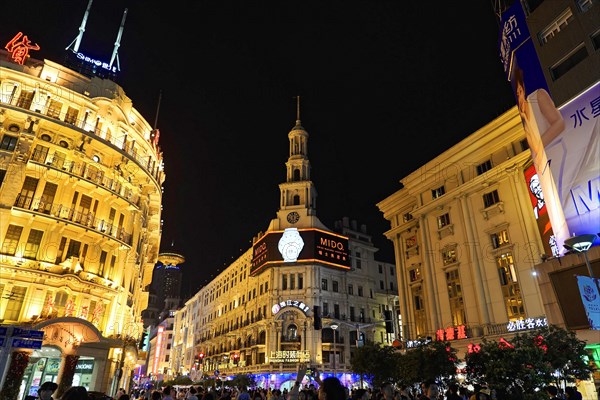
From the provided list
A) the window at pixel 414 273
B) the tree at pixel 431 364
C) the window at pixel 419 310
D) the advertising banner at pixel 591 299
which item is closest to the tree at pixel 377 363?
the tree at pixel 431 364

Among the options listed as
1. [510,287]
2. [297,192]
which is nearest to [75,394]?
[510,287]

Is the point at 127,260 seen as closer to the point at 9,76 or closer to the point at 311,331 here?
the point at 9,76

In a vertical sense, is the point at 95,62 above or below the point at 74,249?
above

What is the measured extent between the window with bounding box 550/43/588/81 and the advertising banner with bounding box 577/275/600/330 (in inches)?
555

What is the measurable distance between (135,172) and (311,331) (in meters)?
31.3

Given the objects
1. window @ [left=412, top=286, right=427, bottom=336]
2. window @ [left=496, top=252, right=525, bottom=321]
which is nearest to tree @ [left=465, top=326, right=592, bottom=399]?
window @ [left=496, top=252, right=525, bottom=321]

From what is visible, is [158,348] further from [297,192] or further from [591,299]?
[591,299]

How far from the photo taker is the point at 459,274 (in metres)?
31.5

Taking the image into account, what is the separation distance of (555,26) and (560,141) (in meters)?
7.41

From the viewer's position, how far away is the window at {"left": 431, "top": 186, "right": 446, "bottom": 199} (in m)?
35.7

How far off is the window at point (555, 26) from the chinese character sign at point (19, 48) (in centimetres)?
3564

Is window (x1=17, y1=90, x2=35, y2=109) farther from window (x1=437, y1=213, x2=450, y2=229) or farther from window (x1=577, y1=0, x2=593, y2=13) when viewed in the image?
window (x1=577, y1=0, x2=593, y2=13)

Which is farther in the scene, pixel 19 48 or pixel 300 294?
pixel 300 294

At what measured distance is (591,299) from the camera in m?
12.8
